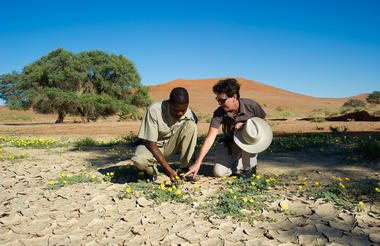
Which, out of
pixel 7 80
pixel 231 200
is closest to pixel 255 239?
pixel 231 200

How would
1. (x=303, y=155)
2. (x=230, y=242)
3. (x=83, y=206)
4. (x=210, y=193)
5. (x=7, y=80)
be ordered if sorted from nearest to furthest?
(x=230, y=242) < (x=83, y=206) < (x=210, y=193) < (x=303, y=155) < (x=7, y=80)

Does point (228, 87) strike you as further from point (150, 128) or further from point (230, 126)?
point (150, 128)

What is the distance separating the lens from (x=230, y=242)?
2289 mm

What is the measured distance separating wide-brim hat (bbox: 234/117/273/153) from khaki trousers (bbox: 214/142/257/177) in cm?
31

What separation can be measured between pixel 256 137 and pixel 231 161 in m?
0.72

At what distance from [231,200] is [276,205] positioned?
0.51m

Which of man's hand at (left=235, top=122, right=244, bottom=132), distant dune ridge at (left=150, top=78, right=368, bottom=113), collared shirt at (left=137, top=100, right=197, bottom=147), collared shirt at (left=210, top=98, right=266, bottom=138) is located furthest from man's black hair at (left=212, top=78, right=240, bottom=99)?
distant dune ridge at (left=150, top=78, right=368, bottom=113)

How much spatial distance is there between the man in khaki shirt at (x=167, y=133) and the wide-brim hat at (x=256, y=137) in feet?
2.24

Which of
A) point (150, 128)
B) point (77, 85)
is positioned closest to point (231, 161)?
point (150, 128)

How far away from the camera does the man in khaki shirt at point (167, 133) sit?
335 cm

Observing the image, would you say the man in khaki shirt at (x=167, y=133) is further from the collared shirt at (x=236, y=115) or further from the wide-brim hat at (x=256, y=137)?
the wide-brim hat at (x=256, y=137)

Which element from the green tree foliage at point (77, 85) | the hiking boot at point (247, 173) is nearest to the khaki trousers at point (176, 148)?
the hiking boot at point (247, 173)

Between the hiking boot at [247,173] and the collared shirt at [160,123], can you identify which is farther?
the hiking boot at [247,173]

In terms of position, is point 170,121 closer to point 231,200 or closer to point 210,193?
point 210,193
